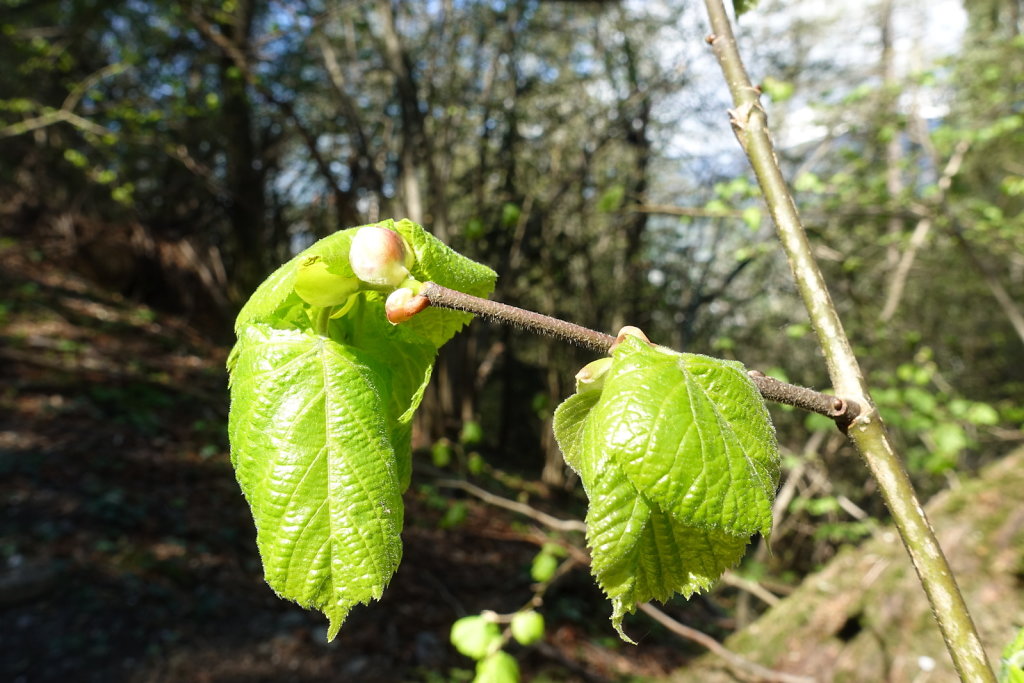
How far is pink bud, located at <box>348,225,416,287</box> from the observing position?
0.65 meters

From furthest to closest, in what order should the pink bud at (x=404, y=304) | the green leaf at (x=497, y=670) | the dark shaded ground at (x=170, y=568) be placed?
the dark shaded ground at (x=170, y=568), the green leaf at (x=497, y=670), the pink bud at (x=404, y=304)

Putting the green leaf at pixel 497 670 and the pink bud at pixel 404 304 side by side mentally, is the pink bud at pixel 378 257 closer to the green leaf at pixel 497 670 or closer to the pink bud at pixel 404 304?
the pink bud at pixel 404 304

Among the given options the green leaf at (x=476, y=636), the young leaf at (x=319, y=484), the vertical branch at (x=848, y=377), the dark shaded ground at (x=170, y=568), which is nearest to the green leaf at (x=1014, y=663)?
the vertical branch at (x=848, y=377)

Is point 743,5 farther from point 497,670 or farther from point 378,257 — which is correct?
point 497,670

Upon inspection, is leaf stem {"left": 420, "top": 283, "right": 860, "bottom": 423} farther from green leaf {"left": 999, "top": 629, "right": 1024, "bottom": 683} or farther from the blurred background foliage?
the blurred background foliage

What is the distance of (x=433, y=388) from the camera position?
7.20 metres

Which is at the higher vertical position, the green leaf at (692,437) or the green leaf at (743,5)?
the green leaf at (743,5)

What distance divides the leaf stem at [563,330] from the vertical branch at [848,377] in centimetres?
2

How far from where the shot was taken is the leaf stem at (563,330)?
1.97 feet

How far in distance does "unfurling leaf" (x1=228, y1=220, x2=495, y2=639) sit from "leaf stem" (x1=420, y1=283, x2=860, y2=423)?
0.29 feet

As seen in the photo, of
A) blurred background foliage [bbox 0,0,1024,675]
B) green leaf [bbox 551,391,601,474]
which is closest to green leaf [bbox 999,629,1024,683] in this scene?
green leaf [bbox 551,391,601,474]

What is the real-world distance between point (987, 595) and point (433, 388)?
17.9 feet

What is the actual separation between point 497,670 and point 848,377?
184 cm

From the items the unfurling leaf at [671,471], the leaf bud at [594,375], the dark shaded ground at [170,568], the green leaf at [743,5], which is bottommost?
the dark shaded ground at [170,568]
